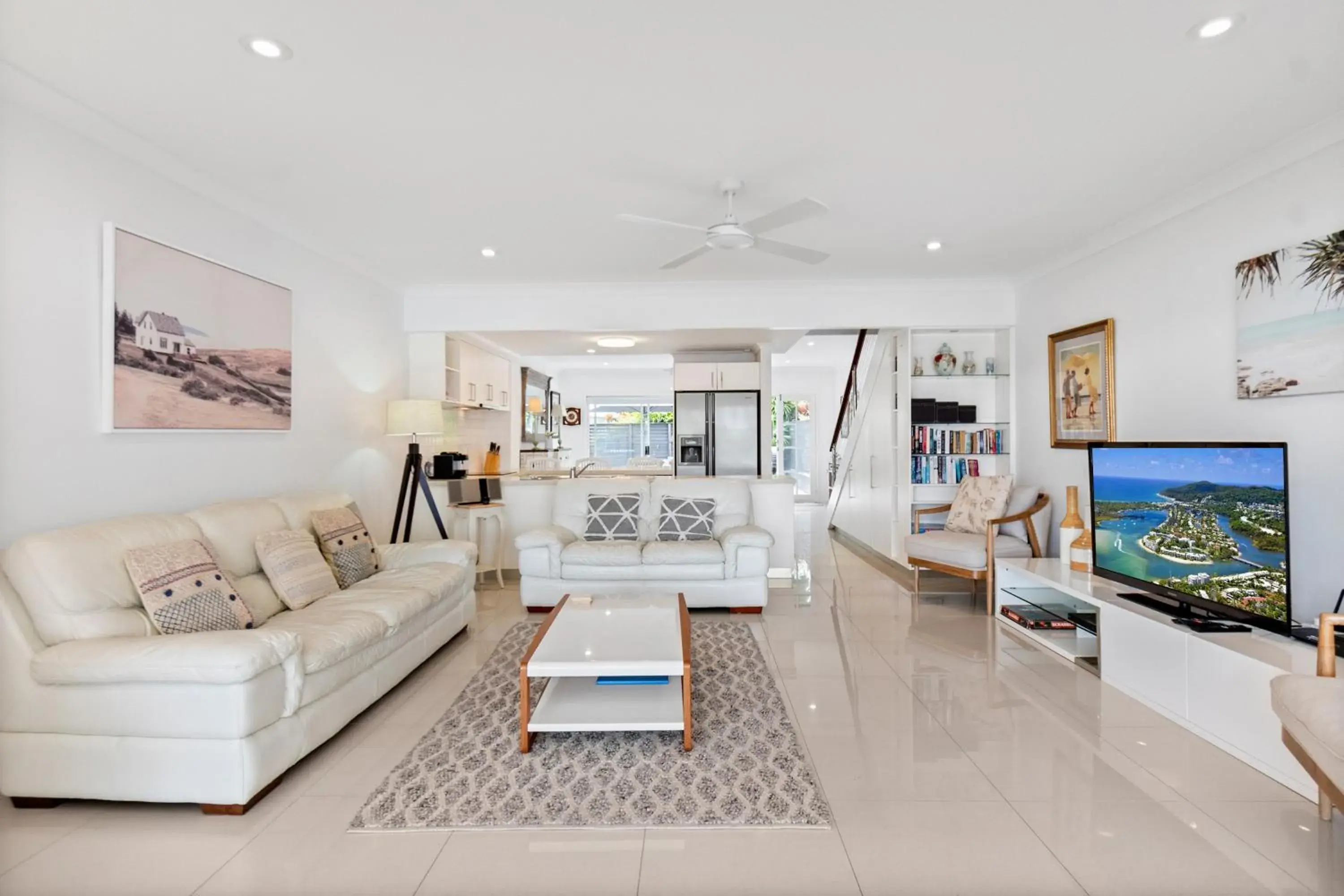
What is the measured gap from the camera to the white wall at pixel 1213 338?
9.15 feet

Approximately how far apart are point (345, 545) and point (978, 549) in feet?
13.6

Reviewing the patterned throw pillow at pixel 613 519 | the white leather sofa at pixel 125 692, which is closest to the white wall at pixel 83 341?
the white leather sofa at pixel 125 692

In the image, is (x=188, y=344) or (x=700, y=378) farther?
(x=700, y=378)

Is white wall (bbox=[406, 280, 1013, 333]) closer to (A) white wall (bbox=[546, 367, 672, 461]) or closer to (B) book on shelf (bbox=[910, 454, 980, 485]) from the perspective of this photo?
(B) book on shelf (bbox=[910, 454, 980, 485])

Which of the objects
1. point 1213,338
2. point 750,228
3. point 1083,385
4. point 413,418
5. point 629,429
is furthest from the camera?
point 629,429

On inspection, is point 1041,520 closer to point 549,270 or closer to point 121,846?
point 549,270

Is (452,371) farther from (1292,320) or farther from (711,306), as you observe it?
(1292,320)

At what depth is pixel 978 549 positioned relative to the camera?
177 inches

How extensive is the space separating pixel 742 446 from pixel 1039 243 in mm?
3730

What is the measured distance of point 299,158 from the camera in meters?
2.98

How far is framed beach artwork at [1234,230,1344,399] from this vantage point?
8.94ft

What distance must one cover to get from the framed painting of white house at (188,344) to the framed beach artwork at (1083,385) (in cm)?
518

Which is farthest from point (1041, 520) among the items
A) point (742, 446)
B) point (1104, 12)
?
point (1104, 12)

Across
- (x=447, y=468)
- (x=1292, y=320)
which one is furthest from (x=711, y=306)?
(x=1292, y=320)
